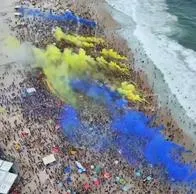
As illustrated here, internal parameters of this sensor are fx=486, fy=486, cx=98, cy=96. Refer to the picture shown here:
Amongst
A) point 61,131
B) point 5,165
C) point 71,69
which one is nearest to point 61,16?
point 71,69

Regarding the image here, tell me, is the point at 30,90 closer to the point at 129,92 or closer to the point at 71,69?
the point at 71,69

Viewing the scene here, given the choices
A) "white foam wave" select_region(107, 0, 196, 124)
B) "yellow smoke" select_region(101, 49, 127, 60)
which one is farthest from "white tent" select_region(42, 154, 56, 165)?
"yellow smoke" select_region(101, 49, 127, 60)

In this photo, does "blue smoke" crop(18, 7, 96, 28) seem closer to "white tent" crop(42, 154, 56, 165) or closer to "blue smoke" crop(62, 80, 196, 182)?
"blue smoke" crop(62, 80, 196, 182)

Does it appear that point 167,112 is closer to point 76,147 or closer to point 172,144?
point 172,144

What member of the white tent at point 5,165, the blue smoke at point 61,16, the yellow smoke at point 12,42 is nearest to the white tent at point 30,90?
the yellow smoke at point 12,42

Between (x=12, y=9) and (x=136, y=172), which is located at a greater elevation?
(x=12, y=9)

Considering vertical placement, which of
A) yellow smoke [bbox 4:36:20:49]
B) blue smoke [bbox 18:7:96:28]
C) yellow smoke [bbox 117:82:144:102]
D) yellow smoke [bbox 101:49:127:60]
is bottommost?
yellow smoke [bbox 117:82:144:102]

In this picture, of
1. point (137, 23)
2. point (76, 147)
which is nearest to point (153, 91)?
point (76, 147)
